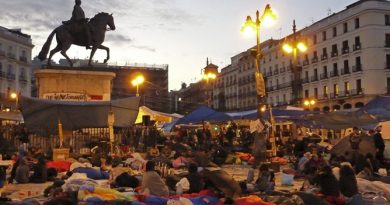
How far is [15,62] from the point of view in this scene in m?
73.4

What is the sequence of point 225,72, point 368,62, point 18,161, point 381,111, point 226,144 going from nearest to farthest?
point 18,161, point 381,111, point 226,144, point 368,62, point 225,72

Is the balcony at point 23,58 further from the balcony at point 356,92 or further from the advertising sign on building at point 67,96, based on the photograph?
the advertising sign on building at point 67,96

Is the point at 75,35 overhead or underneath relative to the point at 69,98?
overhead

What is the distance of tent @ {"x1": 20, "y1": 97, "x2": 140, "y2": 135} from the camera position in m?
18.4

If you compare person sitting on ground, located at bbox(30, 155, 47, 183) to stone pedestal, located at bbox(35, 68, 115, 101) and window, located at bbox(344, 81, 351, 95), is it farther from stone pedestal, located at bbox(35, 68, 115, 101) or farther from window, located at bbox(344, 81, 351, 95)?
window, located at bbox(344, 81, 351, 95)

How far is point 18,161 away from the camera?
14.9m

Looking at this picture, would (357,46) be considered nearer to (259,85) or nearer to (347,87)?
(347,87)

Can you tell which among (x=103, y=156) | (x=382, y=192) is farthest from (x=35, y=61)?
(x=382, y=192)

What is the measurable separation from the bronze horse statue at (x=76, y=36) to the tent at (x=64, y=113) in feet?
9.28

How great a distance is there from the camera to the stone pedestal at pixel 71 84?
68.7 feet

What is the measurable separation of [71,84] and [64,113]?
313cm

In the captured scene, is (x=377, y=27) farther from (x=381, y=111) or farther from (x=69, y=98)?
(x=69, y=98)

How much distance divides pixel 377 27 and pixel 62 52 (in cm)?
4845

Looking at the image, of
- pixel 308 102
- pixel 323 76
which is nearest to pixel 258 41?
pixel 308 102
